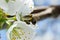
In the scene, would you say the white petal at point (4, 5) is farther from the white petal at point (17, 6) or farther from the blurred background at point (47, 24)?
Result: the blurred background at point (47, 24)

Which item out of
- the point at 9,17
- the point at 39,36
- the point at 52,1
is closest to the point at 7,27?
the point at 9,17

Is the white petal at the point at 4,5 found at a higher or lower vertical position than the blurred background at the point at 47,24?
higher

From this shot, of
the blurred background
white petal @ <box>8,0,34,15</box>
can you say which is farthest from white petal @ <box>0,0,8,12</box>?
the blurred background

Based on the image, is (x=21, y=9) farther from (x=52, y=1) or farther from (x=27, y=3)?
(x=52, y=1)

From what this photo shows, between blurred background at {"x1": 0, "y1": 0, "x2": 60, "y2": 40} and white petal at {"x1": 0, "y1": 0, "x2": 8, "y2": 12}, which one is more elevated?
white petal at {"x1": 0, "y1": 0, "x2": 8, "y2": 12}

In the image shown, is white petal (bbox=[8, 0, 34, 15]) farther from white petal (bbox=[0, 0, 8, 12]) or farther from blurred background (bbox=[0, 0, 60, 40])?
blurred background (bbox=[0, 0, 60, 40])

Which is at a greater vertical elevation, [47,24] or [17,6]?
[17,6]

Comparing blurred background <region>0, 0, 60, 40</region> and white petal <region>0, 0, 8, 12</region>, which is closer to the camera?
white petal <region>0, 0, 8, 12</region>

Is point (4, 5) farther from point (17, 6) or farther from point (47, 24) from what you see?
point (47, 24)

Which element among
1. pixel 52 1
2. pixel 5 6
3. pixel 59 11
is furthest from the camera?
pixel 52 1

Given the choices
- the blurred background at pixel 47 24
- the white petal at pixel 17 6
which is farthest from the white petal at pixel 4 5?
the blurred background at pixel 47 24

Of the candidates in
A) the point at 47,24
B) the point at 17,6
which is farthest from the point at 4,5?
the point at 47,24
